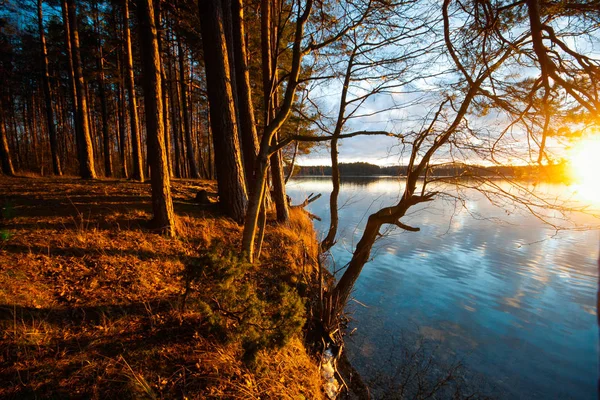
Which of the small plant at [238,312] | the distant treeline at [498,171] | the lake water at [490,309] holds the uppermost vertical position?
the distant treeline at [498,171]

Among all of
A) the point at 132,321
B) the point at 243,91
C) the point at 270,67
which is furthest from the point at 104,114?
the point at 132,321

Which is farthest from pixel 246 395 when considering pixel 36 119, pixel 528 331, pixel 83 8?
pixel 36 119

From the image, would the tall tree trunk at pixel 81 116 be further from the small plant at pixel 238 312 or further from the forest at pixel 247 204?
the small plant at pixel 238 312

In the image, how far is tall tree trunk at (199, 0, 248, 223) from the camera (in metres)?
5.25

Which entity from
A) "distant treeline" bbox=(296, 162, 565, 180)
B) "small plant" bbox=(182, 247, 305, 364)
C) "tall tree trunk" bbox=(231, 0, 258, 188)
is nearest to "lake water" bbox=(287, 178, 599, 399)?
"distant treeline" bbox=(296, 162, 565, 180)

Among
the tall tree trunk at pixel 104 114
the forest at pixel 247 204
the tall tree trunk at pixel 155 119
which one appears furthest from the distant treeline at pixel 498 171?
the tall tree trunk at pixel 104 114

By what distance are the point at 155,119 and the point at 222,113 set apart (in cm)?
150

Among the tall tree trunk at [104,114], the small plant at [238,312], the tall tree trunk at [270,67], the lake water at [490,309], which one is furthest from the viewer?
the tall tree trunk at [104,114]

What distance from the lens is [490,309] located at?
20.3 ft

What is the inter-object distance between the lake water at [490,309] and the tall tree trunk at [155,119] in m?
4.01

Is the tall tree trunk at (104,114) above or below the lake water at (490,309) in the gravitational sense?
above

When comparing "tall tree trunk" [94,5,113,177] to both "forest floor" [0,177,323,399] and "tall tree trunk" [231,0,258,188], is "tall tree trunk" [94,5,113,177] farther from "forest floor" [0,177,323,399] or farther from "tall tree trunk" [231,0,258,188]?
"forest floor" [0,177,323,399]

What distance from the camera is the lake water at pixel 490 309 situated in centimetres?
429

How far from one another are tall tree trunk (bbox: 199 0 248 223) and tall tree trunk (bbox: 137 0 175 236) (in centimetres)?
124
